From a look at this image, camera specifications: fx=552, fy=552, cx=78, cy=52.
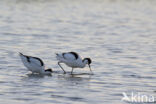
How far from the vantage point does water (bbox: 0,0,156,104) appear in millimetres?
13696

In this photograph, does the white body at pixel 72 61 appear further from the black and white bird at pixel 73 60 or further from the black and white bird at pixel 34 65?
the black and white bird at pixel 34 65

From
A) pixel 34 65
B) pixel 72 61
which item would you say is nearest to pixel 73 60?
pixel 72 61

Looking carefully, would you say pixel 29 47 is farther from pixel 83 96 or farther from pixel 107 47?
pixel 83 96

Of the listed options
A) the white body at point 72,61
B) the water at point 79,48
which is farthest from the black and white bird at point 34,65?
the white body at point 72,61

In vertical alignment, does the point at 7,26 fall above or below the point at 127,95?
above

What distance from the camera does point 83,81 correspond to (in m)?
15.8

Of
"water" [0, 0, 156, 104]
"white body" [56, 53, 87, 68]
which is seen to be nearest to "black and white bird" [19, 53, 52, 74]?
"water" [0, 0, 156, 104]

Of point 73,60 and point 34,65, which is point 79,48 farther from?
point 34,65

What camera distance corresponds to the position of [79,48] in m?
22.9

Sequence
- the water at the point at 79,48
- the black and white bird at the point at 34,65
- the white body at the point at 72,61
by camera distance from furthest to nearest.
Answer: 1. the white body at the point at 72,61
2. the black and white bird at the point at 34,65
3. the water at the point at 79,48

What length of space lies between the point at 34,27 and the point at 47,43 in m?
6.79

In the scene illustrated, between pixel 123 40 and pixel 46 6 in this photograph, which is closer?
pixel 123 40

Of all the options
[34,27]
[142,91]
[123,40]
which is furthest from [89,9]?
[142,91]

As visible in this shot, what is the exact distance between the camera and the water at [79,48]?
1370cm
